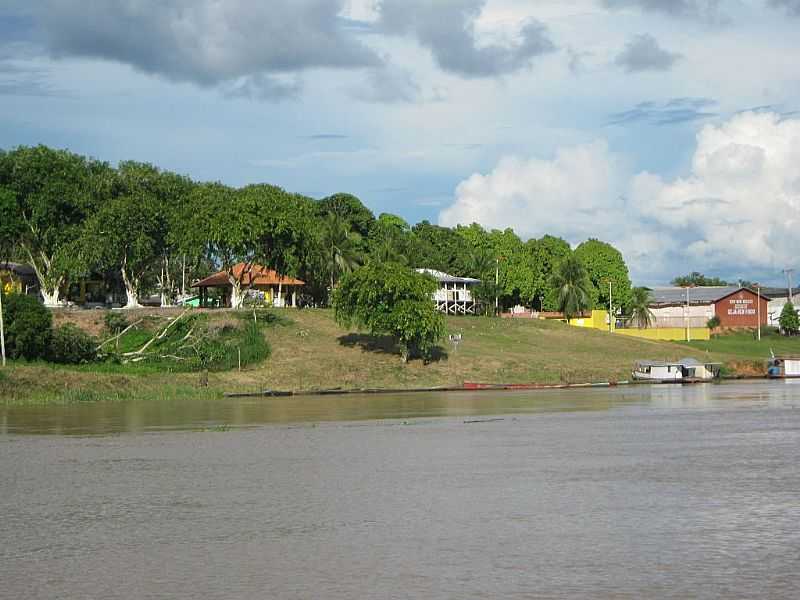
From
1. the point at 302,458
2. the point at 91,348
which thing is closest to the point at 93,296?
the point at 91,348

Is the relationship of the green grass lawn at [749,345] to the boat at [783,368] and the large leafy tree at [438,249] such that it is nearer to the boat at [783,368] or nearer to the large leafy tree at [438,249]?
the boat at [783,368]

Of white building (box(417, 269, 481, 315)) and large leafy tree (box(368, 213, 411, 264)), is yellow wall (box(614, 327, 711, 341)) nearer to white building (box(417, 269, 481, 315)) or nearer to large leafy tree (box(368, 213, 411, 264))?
white building (box(417, 269, 481, 315))

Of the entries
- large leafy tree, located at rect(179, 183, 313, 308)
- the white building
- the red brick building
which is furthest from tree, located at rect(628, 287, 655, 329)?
large leafy tree, located at rect(179, 183, 313, 308)

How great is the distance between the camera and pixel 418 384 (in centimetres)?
7938

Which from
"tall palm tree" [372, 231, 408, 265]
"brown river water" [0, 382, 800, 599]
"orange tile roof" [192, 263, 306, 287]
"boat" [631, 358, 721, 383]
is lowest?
"brown river water" [0, 382, 800, 599]

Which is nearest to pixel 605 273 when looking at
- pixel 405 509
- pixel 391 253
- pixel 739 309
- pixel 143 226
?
pixel 739 309

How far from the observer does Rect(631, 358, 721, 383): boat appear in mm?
85244

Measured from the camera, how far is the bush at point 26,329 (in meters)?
72.1

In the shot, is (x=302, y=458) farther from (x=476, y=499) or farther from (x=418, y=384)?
(x=418, y=384)

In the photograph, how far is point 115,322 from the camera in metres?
90.4

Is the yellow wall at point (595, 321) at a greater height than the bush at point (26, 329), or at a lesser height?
greater

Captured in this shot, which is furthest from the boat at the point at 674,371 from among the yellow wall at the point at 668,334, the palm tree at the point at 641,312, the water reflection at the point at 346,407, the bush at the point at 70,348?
the palm tree at the point at 641,312

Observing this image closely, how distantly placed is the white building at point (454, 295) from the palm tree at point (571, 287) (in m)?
13.1

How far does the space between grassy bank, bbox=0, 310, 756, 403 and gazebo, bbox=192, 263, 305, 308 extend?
17.7 metres
